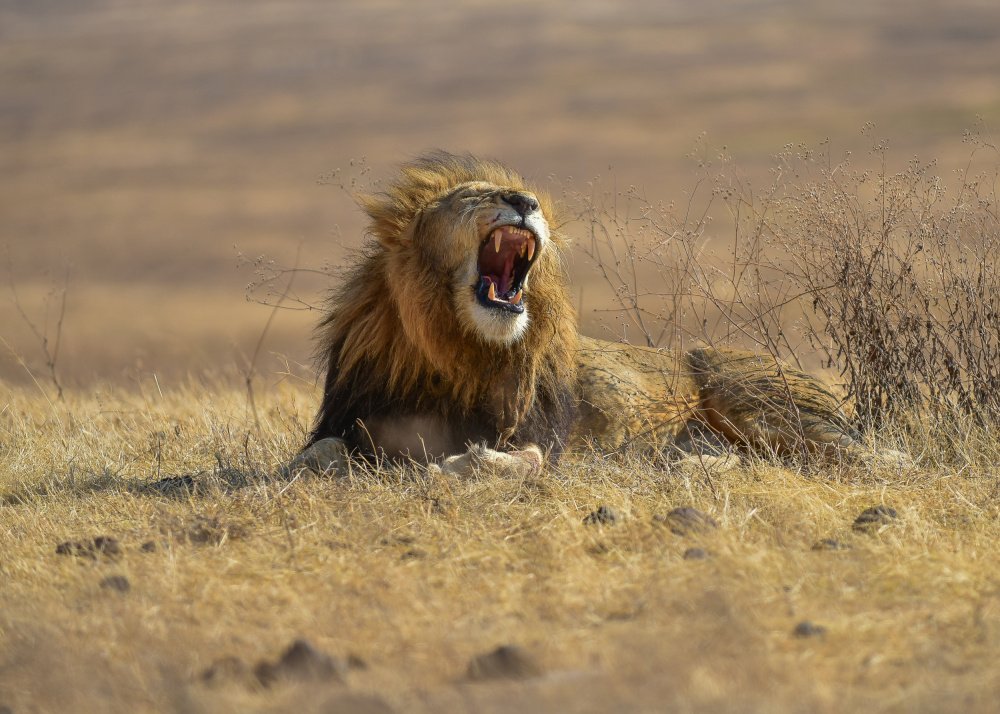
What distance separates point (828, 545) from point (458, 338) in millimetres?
1823

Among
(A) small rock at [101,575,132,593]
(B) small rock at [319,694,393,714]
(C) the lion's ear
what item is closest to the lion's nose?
(C) the lion's ear

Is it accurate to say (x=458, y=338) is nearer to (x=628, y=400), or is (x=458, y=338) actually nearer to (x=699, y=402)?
(x=628, y=400)

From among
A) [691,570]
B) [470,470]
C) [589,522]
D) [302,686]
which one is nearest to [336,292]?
[470,470]

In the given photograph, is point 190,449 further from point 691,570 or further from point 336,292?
point 691,570

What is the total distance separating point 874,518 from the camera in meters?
3.94

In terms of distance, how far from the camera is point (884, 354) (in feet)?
18.6

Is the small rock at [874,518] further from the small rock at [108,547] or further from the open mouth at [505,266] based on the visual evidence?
the small rock at [108,547]

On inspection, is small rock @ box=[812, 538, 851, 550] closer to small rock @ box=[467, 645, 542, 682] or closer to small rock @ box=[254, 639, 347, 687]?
small rock @ box=[467, 645, 542, 682]

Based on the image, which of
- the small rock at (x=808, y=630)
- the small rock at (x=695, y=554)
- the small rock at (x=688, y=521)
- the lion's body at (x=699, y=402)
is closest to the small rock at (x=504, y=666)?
the small rock at (x=808, y=630)

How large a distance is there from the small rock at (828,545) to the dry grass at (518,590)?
0.04 metres

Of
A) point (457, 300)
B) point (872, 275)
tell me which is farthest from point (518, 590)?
point (872, 275)

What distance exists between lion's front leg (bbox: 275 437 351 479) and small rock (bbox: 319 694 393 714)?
7.54ft

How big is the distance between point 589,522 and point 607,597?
767mm

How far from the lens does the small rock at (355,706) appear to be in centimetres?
236
